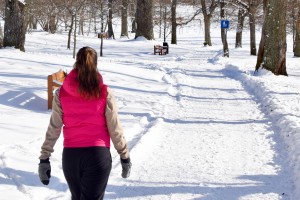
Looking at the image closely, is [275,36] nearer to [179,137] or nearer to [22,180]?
[179,137]

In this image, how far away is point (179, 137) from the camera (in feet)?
27.3

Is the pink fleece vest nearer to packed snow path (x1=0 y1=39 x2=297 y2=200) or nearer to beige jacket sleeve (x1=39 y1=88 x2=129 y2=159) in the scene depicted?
beige jacket sleeve (x1=39 y1=88 x2=129 y2=159)

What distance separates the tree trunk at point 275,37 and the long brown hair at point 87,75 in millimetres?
14642

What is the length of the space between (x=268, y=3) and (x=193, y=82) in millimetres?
4421

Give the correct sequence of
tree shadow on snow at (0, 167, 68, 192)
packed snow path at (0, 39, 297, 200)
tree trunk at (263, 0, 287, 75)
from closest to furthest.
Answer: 1. tree shadow on snow at (0, 167, 68, 192)
2. packed snow path at (0, 39, 297, 200)
3. tree trunk at (263, 0, 287, 75)

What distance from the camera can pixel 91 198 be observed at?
356cm

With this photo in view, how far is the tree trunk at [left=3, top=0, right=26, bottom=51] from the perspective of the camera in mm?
17297

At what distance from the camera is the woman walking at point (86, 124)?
11.4ft

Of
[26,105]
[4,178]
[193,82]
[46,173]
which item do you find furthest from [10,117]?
[193,82]

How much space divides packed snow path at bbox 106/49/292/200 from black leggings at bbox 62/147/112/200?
1.89 meters

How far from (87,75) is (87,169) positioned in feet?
2.40

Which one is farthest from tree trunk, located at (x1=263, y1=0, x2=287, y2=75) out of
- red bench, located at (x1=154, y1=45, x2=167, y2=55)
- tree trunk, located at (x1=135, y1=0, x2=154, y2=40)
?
tree trunk, located at (x1=135, y1=0, x2=154, y2=40)

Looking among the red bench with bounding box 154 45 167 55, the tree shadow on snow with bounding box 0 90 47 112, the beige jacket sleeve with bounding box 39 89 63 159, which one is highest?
the red bench with bounding box 154 45 167 55

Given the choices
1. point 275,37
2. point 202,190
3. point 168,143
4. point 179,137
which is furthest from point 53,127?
point 275,37
